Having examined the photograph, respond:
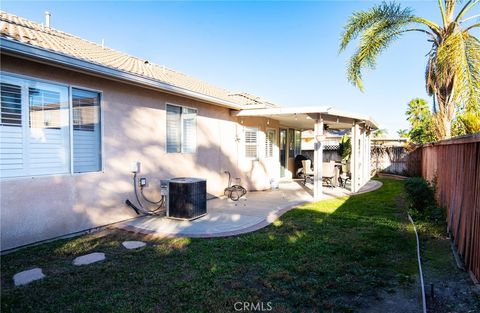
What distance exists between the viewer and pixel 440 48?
28.8 feet

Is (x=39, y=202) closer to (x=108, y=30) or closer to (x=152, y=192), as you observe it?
(x=152, y=192)

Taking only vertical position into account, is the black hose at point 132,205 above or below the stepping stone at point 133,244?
above

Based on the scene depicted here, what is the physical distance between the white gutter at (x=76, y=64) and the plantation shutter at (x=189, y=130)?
88 cm

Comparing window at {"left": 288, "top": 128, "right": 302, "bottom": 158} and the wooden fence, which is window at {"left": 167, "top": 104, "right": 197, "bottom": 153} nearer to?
the wooden fence

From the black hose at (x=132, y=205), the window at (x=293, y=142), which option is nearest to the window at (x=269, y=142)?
the window at (x=293, y=142)

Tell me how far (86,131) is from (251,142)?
24.2ft

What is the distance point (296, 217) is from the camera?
25.4 ft

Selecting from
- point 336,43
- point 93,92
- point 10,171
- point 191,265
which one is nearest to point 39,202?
point 10,171

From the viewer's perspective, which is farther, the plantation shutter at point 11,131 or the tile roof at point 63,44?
the tile roof at point 63,44

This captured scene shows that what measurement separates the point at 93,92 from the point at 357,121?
411 inches

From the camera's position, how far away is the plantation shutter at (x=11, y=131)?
4.89m

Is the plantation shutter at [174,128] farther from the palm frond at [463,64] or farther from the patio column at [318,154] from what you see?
the palm frond at [463,64]

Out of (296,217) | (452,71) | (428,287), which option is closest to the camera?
(428,287)

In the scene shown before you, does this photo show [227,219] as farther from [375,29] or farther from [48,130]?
[375,29]
